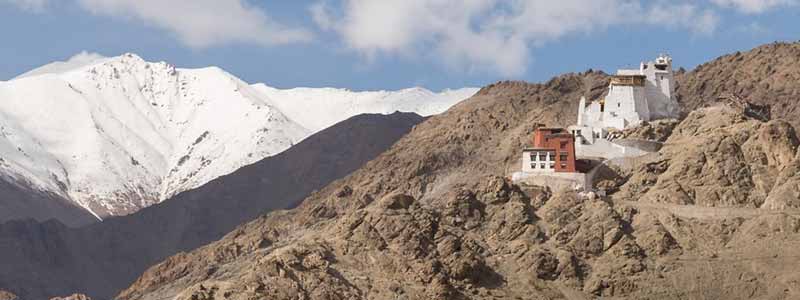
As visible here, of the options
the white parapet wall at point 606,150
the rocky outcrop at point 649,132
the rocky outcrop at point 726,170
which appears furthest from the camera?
the rocky outcrop at point 649,132

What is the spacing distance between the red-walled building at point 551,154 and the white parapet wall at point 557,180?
76 centimetres

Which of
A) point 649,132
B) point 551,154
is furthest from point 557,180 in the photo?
point 649,132

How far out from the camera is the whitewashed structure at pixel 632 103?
170375 millimetres

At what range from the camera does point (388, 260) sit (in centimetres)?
14562

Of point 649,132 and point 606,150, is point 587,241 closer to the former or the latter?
point 606,150

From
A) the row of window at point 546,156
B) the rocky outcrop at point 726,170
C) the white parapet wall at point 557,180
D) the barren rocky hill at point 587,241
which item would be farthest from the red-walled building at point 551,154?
the rocky outcrop at point 726,170

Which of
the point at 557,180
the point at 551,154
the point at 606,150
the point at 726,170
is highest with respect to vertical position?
the point at 606,150

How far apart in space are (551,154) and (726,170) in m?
15.6

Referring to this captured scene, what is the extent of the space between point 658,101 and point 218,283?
4986 cm

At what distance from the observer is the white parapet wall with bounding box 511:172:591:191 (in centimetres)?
15925

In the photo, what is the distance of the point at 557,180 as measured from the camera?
527ft

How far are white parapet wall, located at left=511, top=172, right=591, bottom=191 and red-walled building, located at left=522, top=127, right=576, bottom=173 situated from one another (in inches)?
29.9

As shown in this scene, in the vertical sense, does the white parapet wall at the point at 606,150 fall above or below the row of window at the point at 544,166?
above

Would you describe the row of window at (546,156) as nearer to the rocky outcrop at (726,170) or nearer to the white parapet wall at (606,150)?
the white parapet wall at (606,150)
